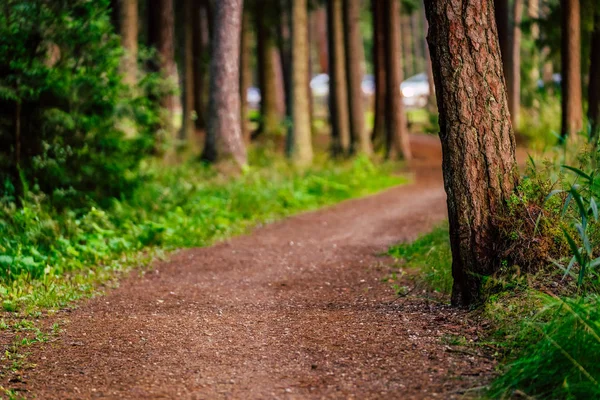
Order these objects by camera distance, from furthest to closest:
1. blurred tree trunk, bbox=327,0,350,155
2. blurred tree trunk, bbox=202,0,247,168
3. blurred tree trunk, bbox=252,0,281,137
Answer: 1. blurred tree trunk, bbox=252,0,281,137
2. blurred tree trunk, bbox=327,0,350,155
3. blurred tree trunk, bbox=202,0,247,168

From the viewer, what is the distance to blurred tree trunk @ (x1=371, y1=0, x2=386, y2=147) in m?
22.3

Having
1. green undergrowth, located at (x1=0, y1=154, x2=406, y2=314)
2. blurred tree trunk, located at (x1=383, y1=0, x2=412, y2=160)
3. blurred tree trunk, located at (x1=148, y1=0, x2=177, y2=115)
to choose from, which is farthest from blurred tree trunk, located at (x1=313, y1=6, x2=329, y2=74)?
green undergrowth, located at (x1=0, y1=154, x2=406, y2=314)

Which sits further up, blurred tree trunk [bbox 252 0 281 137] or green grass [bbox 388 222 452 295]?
blurred tree trunk [bbox 252 0 281 137]

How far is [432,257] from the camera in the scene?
843cm

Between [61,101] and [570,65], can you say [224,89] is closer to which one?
[61,101]

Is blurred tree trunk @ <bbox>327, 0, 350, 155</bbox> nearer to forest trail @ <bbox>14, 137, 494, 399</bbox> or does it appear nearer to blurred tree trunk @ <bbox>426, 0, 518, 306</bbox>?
forest trail @ <bbox>14, 137, 494, 399</bbox>

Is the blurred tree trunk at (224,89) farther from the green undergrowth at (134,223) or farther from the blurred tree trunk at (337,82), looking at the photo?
the blurred tree trunk at (337,82)

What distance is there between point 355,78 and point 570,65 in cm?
624

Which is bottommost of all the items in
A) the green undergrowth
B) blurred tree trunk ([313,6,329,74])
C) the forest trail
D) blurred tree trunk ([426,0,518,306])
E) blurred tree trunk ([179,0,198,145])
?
the forest trail

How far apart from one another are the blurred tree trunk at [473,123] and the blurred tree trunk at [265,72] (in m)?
18.3

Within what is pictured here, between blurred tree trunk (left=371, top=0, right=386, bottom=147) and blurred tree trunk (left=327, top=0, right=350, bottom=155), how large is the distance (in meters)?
1.54

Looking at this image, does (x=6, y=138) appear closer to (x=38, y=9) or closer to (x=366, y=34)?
(x=38, y=9)

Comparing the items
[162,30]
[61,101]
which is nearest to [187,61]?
[162,30]

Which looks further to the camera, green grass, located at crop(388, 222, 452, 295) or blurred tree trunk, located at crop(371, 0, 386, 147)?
blurred tree trunk, located at crop(371, 0, 386, 147)
